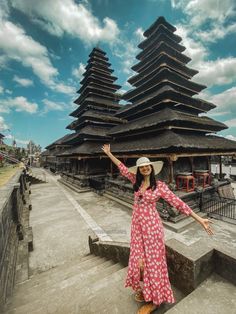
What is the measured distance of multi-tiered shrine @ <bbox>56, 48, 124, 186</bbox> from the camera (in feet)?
54.6

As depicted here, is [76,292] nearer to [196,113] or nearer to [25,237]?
[25,237]

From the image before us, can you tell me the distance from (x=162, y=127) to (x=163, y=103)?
232 cm

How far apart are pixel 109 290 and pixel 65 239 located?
155 inches

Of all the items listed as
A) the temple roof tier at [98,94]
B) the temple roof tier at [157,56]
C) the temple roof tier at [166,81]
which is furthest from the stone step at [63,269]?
the temple roof tier at [98,94]

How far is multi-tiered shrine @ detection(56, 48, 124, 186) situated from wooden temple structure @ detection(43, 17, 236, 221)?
0.11 meters

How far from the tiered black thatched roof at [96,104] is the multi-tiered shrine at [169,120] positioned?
4369 millimetres

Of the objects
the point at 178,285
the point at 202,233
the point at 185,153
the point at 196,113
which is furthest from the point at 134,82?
the point at 178,285

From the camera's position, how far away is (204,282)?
250 cm

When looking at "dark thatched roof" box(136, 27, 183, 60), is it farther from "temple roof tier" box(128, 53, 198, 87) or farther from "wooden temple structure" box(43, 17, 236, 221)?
"temple roof tier" box(128, 53, 198, 87)

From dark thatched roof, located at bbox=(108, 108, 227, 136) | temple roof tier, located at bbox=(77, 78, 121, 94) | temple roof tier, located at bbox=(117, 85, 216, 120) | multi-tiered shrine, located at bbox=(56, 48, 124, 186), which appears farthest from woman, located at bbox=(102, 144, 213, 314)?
temple roof tier, located at bbox=(77, 78, 121, 94)

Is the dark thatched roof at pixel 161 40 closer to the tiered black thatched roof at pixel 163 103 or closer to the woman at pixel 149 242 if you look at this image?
the tiered black thatched roof at pixel 163 103

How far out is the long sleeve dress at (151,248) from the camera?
88.0 inches

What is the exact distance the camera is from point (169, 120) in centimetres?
909

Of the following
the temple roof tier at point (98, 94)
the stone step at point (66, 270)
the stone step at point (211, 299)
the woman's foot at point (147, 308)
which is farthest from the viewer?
the temple roof tier at point (98, 94)
